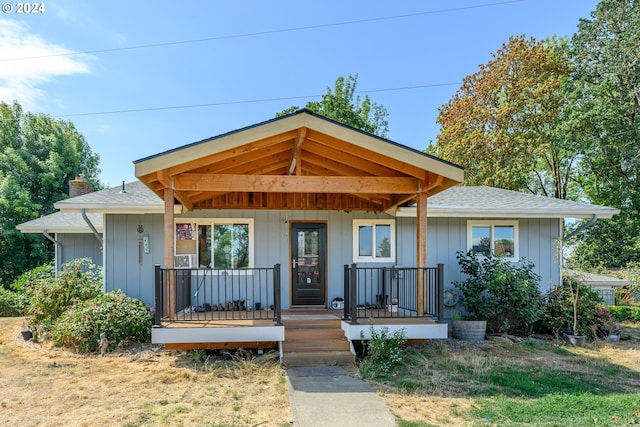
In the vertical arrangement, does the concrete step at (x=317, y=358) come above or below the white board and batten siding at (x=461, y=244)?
below

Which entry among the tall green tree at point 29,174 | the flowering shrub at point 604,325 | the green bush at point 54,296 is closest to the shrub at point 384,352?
the flowering shrub at point 604,325

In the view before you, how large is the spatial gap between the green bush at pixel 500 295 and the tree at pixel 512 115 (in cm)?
1182

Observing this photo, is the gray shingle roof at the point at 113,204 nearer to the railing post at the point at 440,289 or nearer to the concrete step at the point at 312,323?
the concrete step at the point at 312,323

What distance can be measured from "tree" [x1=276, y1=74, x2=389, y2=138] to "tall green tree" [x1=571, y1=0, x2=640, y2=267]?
11416 mm

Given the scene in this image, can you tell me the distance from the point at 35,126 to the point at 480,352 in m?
23.2

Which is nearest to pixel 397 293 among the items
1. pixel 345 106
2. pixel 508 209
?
pixel 508 209

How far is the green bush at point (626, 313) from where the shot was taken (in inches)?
408

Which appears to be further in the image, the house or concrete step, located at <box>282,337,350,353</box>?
the house

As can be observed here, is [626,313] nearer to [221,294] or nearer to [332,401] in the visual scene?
[332,401]

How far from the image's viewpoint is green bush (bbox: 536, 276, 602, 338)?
26.0ft

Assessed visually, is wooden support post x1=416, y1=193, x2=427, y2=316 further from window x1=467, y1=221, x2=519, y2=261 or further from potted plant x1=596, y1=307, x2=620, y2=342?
potted plant x1=596, y1=307, x2=620, y2=342

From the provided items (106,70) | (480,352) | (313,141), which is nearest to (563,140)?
(480,352)

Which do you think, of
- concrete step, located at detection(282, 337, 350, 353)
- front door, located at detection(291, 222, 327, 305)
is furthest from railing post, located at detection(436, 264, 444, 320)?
front door, located at detection(291, 222, 327, 305)

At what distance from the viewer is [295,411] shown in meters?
4.17
